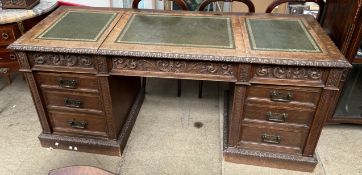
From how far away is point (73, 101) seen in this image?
1.76m

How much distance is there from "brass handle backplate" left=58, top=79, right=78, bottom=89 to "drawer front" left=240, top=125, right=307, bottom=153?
38.9 inches

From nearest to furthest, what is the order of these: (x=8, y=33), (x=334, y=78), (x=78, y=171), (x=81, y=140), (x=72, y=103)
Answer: (x=78, y=171) < (x=334, y=78) < (x=72, y=103) < (x=81, y=140) < (x=8, y=33)

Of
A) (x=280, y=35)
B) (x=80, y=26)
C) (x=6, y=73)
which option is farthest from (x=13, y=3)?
(x=280, y=35)

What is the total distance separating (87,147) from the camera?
6.29 ft

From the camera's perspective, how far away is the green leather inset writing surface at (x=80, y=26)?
1.61 metres

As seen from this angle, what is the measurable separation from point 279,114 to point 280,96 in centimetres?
13

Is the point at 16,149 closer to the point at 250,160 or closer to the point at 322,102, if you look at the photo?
the point at 250,160

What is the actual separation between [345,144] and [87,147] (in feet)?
5.67

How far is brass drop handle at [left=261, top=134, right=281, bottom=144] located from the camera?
174 centimetres

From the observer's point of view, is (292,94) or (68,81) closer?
(292,94)

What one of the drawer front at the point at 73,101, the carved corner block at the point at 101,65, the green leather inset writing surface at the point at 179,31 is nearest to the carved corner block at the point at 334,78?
the green leather inset writing surface at the point at 179,31

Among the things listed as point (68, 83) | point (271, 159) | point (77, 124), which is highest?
point (68, 83)

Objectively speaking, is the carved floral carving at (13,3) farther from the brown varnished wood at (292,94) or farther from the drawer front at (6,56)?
the brown varnished wood at (292,94)

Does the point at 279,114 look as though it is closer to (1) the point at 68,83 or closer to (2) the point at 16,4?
(1) the point at 68,83
